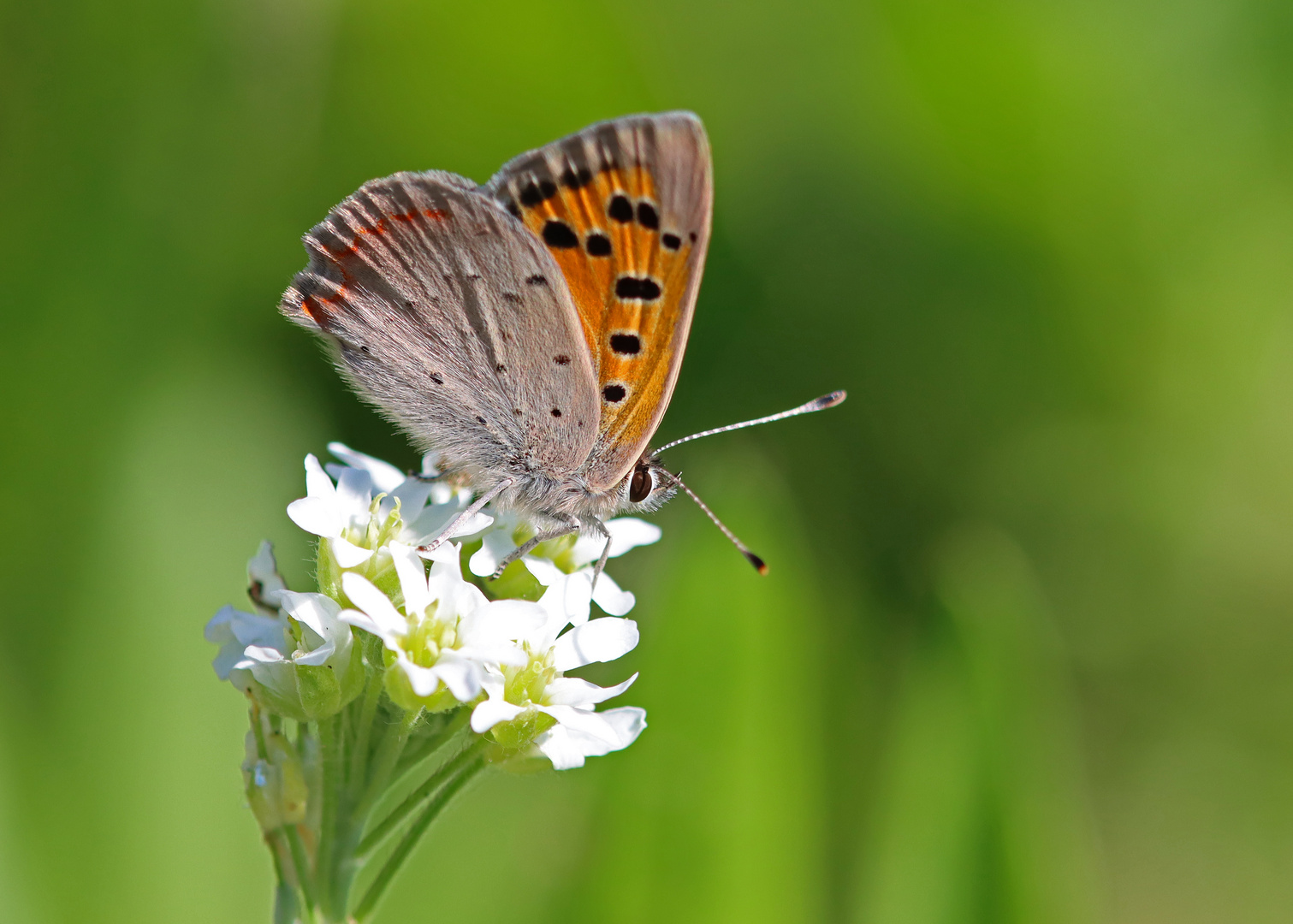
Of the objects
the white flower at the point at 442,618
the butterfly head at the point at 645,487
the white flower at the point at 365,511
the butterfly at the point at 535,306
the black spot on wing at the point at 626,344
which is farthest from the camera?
the butterfly head at the point at 645,487

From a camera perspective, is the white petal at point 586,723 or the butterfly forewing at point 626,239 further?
the butterfly forewing at point 626,239

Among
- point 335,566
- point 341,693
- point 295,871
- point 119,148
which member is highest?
point 119,148

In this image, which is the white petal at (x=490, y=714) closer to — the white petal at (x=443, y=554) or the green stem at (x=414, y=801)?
Answer: the green stem at (x=414, y=801)

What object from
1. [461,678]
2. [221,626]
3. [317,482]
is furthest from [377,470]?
[461,678]

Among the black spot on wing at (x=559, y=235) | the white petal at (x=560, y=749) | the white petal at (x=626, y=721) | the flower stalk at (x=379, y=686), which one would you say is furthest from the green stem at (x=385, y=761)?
the black spot on wing at (x=559, y=235)

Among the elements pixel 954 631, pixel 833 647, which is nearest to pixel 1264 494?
pixel 833 647

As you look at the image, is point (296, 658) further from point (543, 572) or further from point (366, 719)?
point (543, 572)

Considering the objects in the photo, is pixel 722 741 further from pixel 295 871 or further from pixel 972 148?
pixel 972 148
